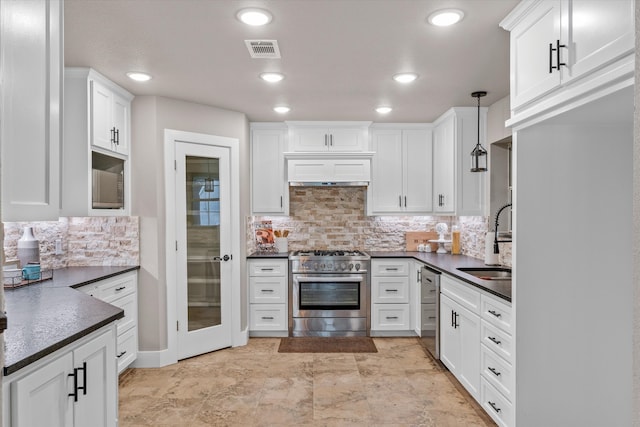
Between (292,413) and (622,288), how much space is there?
2.18 metres

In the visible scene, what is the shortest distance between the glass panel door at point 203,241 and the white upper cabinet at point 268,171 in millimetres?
772

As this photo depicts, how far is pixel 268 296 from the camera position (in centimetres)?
479

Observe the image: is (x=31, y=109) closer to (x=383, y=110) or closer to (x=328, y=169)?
(x=383, y=110)

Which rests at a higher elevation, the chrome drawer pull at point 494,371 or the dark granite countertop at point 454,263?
the dark granite countertop at point 454,263

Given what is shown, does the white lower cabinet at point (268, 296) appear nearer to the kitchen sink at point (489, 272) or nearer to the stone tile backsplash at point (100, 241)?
the stone tile backsplash at point (100, 241)

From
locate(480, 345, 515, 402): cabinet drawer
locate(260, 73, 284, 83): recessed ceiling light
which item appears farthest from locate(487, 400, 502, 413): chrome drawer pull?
locate(260, 73, 284, 83): recessed ceiling light

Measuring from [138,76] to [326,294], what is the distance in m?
2.88

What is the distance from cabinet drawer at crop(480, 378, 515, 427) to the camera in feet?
8.17

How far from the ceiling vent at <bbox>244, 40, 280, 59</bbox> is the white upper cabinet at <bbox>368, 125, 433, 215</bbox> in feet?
8.07

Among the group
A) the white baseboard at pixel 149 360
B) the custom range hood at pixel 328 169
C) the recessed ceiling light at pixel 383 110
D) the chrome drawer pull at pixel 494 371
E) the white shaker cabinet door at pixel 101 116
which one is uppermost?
the recessed ceiling light at pixel 383 110

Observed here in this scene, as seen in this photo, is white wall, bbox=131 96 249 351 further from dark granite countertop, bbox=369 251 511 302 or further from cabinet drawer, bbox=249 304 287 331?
dark granite countertop, bbox=369 251 511 302

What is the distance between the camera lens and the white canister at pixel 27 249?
3.09 m

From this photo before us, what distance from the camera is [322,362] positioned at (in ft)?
13.1

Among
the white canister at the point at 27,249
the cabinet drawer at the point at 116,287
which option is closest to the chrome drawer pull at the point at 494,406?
the cabinet drawer at the point at 116,287
